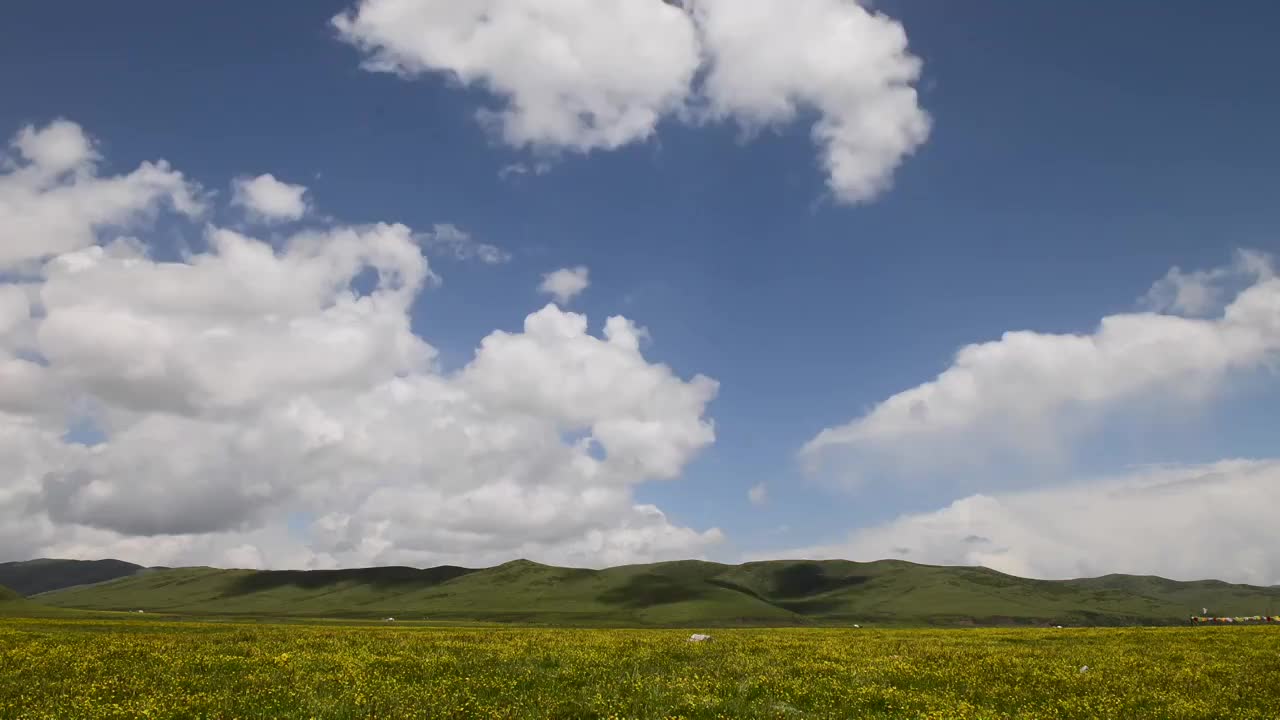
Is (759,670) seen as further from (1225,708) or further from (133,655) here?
(133,655)

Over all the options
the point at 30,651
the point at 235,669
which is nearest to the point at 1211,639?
the point at 235,669

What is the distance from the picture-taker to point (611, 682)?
26.0m

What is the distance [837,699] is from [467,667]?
14676 mm

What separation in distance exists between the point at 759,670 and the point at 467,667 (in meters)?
11.8

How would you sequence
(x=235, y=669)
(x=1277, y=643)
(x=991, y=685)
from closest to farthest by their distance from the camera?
(x=991, y=685) < (x=235, y=669) < (x=1277, y=643)

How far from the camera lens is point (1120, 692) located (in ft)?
84.4

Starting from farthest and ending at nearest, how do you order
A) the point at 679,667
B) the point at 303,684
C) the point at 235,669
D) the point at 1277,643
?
1. the point at 1277,643
2. the point at 679,667
3. the point at 235,669
4. the point at 303,684

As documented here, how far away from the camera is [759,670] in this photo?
97.5 feet

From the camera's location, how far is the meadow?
21.1 m

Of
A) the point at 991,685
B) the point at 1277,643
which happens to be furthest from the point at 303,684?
the point at 1277,643

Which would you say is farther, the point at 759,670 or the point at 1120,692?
the point at 759,670

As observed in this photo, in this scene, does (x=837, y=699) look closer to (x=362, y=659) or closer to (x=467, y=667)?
(x=467, y=667)

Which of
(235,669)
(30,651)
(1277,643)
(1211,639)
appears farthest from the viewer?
(1211,639)

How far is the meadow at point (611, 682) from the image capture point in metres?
21.1
